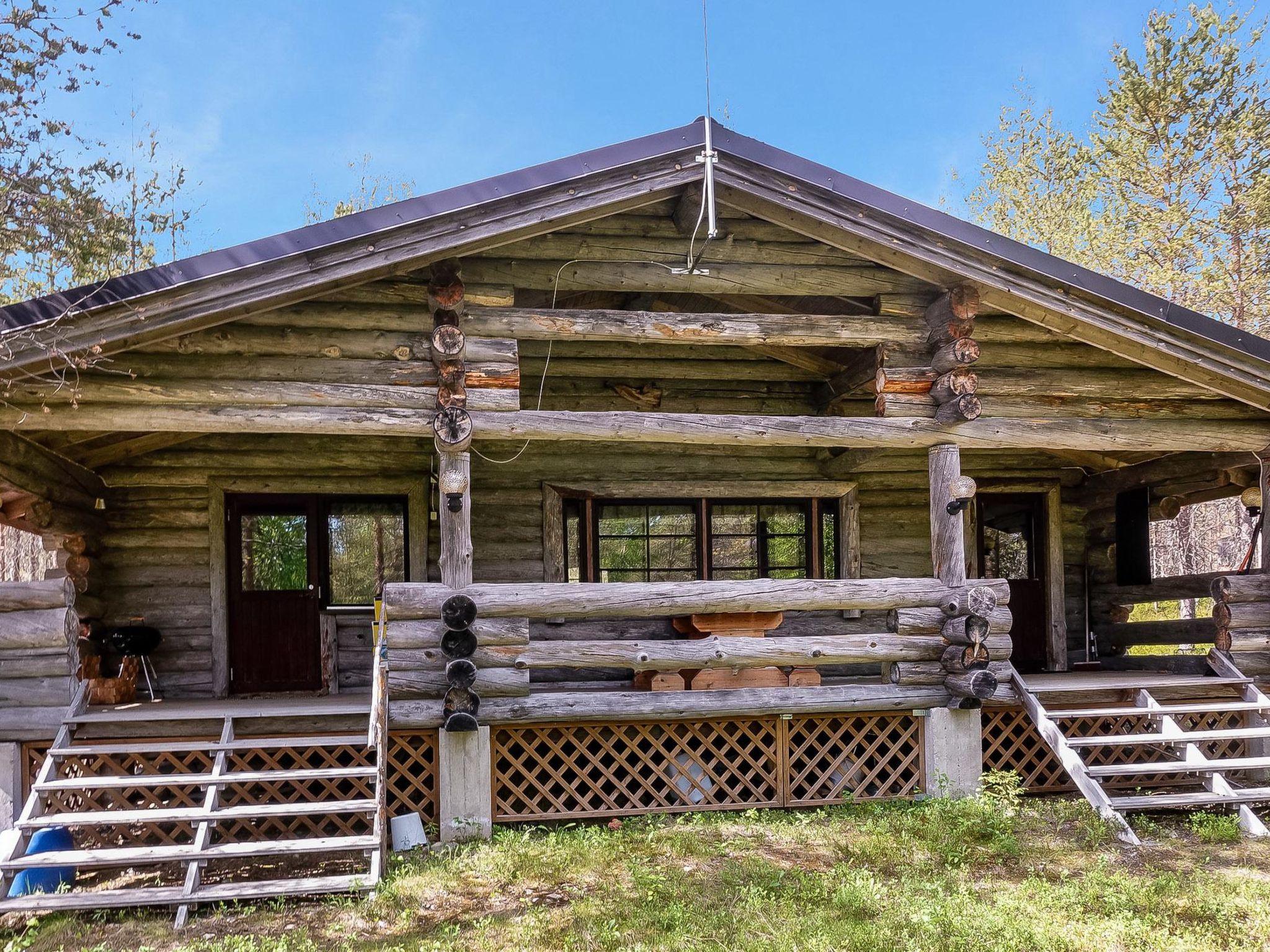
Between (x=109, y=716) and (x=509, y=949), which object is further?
(x=109, y=716)

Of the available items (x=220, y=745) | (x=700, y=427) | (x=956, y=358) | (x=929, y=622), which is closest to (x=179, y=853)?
(x=220, y=745)

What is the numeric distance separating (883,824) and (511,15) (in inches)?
2829

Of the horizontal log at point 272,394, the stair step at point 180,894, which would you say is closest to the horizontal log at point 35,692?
the stair step at point 180,894

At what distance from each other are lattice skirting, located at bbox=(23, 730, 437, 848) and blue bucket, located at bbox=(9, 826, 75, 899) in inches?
14.0

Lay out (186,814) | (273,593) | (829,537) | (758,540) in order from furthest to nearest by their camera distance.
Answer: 1. (829,537)
2. (758,540)
3. (273,593)
4. (186,814)

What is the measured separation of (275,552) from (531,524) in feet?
9.10

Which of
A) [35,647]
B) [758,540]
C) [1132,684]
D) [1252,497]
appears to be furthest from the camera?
[758,540]

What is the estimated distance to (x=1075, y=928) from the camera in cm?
497

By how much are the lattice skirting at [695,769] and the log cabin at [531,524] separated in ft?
0.17

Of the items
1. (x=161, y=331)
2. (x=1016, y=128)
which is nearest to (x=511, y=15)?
(x=1016, y=128)

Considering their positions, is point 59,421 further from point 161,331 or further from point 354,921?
point 354,921

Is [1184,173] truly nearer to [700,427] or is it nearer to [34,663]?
[700,427]

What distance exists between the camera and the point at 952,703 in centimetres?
753

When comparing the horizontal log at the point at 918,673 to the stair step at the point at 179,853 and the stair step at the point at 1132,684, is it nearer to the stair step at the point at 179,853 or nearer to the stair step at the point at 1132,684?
the stair step at the point at 1132,684
